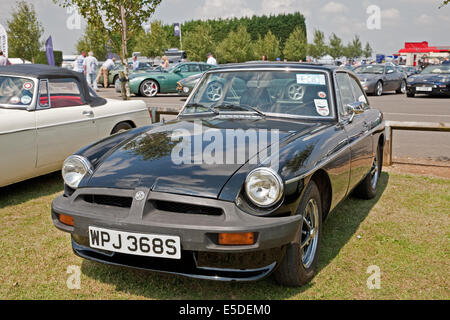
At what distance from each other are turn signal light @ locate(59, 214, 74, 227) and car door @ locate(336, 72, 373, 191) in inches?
91.7

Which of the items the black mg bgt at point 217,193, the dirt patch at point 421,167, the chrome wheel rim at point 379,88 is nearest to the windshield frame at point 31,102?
the black mg bgt at point 217,193

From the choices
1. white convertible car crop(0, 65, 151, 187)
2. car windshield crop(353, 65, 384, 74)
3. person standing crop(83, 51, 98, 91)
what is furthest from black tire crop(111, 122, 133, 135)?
car windshield crop(353, 65, 384, 74)

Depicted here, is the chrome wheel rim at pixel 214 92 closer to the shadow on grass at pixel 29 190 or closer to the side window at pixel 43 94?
the side window at pixel 43 94

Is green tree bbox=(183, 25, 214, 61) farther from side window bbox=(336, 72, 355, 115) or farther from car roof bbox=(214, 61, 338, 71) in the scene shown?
car roof bbox=(214, 61, 338, 71)

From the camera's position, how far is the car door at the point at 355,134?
13.2 feet

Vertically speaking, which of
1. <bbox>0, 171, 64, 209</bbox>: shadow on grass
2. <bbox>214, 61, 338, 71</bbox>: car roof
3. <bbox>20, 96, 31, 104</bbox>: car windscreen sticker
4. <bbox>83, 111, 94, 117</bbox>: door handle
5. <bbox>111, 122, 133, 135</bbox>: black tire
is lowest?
<bbox>0, 171, 64, 209</bbox>: shadow on grass

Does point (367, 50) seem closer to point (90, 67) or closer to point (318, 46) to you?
point (318, 46)

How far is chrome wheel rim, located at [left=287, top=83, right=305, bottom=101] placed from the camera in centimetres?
402

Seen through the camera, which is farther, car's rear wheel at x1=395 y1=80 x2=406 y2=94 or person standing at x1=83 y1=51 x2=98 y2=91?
car's rear wheel at x1=395 y1=80 x2=406 y2=94

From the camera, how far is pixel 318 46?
6306 cm

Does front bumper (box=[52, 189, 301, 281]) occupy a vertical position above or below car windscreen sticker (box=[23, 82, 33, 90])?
below

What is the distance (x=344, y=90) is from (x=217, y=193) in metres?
2.30

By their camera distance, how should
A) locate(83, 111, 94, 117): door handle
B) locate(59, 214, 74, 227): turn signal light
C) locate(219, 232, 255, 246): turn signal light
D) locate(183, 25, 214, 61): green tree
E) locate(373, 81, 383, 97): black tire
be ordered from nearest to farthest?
1. locate(219, 232, 255, 246): turn signal light
2. locate(59, 214, 74, 227): turn signal light
3. locate(83, 111, 94, 117): door handle
4. locate(373, 81, 383, 97): black tire
5. locate(183, 25, 214, 61): green tree
